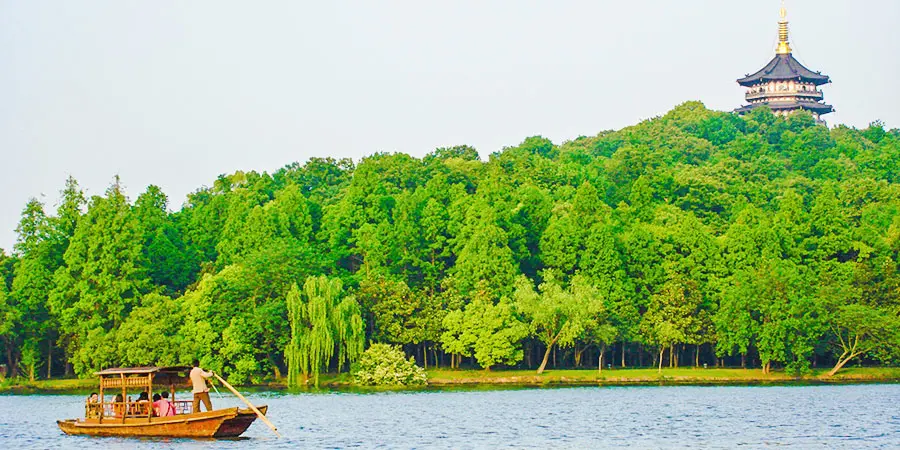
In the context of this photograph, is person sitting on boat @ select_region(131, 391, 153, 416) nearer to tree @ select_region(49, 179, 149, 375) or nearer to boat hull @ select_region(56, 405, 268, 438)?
boat hull @ select_region(56, 405, 268, 438)

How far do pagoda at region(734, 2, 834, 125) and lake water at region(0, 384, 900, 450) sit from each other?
283 ft

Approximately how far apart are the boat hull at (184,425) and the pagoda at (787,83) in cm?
11582

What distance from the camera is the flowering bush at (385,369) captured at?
233ft

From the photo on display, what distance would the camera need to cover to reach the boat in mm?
39219

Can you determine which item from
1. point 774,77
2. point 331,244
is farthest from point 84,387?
point 774,77

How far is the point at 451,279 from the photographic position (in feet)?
261

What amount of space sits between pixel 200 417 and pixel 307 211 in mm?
50795

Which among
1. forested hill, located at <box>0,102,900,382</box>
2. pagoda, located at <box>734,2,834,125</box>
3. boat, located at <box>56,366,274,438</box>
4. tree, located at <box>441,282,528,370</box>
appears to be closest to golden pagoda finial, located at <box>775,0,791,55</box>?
pagoda, located at <box>734,2,834,125</box>

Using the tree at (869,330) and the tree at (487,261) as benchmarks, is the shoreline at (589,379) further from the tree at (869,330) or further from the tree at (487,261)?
the tree at (487,261)

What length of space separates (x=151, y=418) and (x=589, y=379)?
1459 inches

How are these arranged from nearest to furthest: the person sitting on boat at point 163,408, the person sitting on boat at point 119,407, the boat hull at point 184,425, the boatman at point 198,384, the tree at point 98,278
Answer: the boatman at point 198,384
the boat hull at point 184,425
the person sitting on boat at point 163,408
the person sitting on boat at point 119,407
the tree at point 98,278

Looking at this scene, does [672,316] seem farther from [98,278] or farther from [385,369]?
[98,278]

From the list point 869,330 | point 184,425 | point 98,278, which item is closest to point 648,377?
point 869,330

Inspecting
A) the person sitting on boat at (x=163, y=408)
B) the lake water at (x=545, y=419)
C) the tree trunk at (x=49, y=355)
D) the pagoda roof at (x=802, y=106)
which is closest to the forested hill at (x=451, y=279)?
the tree trunk at (x=49, y=355)
